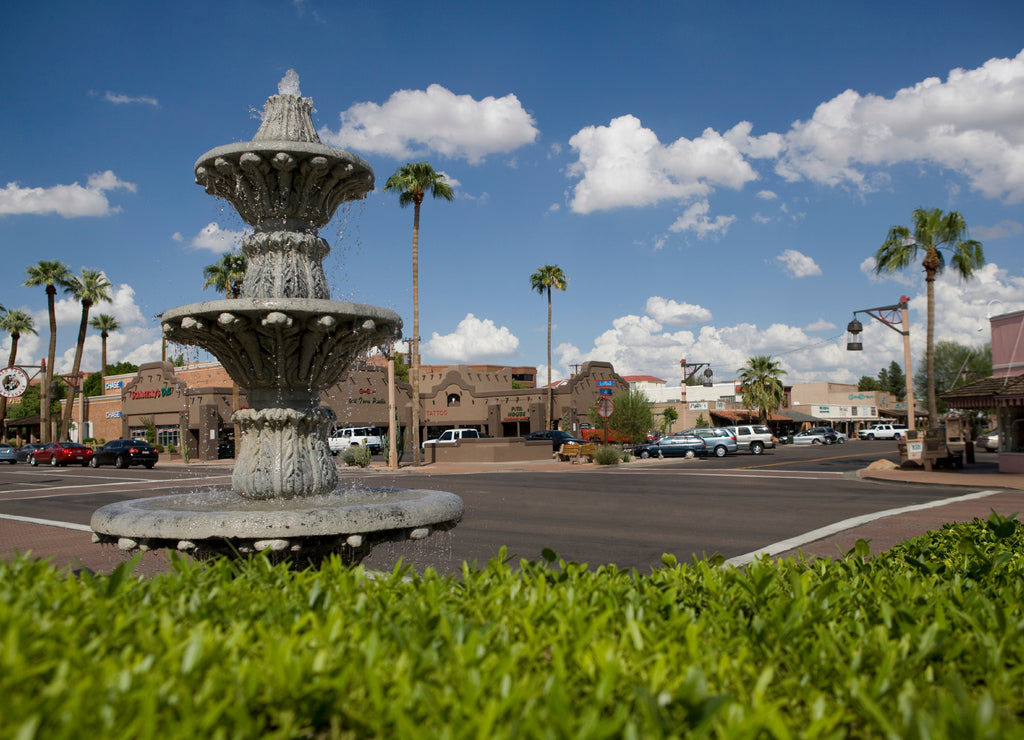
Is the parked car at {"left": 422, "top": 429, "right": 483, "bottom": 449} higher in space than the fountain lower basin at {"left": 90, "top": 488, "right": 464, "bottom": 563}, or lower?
lower

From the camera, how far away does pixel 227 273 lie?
4078 centimetres

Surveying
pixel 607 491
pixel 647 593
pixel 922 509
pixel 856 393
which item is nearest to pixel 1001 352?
pixel 922 509

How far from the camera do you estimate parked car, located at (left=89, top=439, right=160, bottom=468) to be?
40125 millimetres

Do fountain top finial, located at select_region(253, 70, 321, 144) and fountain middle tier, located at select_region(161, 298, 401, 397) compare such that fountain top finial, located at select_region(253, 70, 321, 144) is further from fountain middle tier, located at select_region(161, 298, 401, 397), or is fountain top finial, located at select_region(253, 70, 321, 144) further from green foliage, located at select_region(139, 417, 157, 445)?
green foliage, located at select_region(139, 417, 157, 445)

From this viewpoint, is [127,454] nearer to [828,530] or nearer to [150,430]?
[150,430]

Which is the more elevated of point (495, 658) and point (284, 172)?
point (284, 172)

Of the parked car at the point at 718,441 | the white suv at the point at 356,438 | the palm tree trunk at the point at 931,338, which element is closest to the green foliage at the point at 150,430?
the white suv at the point at 356,438

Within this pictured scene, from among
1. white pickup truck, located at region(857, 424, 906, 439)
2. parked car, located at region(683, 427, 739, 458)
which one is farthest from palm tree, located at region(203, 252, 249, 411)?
white pickup truck, located at region(857, 424, 906, 439)

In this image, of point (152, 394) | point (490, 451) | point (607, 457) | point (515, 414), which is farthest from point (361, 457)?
point (152, 394)

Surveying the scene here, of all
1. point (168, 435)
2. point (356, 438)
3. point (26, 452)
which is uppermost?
point (168, 435)

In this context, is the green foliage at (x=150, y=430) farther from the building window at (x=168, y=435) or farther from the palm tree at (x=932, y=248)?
the palm tree at (x=932, y=248)

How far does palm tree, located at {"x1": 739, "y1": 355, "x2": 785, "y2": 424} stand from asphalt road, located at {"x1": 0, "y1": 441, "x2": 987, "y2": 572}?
117ft

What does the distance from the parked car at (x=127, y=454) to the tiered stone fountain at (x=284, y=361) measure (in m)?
37.5

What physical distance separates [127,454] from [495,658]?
43519 mm
